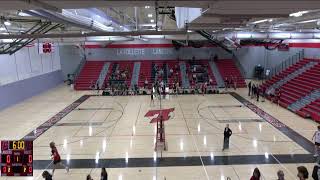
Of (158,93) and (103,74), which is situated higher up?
(103,74)

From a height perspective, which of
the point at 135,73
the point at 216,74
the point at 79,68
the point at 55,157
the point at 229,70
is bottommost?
the point at 55,157

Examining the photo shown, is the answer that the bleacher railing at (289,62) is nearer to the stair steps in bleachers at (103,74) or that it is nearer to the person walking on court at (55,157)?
the stair steps in bleachers at (103,74)

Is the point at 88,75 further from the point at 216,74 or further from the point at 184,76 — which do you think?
the point at 216,74

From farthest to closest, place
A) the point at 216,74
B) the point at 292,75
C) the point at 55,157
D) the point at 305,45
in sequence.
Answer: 1. the point at 216,74
2. the point at 305,45
3. the point at 292,75
4. the point at 55,157

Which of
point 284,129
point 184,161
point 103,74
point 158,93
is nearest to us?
point 184,161

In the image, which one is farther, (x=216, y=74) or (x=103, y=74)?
(x=103, y=74)

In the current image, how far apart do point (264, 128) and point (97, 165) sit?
33.6ft

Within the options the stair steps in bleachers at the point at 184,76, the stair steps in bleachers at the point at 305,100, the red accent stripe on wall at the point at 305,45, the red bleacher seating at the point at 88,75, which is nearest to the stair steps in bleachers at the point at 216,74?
the stair steps in bleachers at the point at 184,76

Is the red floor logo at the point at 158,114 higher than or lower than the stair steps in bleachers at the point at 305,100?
lower
